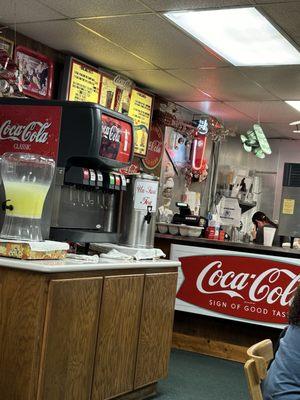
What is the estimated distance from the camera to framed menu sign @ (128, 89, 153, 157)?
679 centimetres

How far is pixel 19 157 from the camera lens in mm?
3648

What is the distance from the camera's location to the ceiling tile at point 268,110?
746 cm

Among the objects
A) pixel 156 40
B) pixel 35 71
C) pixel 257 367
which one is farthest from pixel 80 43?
pixel 257 367

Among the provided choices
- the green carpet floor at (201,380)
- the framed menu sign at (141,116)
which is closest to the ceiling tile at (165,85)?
the framed menu sign at (141,116)

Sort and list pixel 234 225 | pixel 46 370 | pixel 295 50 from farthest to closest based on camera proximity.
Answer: pixel 234 225 < pixel 295 50 < pixel 46 370

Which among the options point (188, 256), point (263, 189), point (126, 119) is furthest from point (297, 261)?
point (263, 189)

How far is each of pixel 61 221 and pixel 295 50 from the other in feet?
8.93

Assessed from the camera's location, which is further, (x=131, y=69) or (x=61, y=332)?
(x=131, y=69)

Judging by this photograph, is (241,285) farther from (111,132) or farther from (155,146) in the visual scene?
(155,146)

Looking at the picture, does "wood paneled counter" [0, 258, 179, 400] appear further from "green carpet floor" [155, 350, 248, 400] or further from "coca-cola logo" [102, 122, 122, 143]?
"coca-cola logo" [102, 122, 122, 143]

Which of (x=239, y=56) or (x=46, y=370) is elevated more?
(x=239, y=56)

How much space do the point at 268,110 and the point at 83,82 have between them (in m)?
2.96

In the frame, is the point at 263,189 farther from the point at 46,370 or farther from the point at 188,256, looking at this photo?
the point at 46,370

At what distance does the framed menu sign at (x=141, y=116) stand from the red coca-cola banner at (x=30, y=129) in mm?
2971
